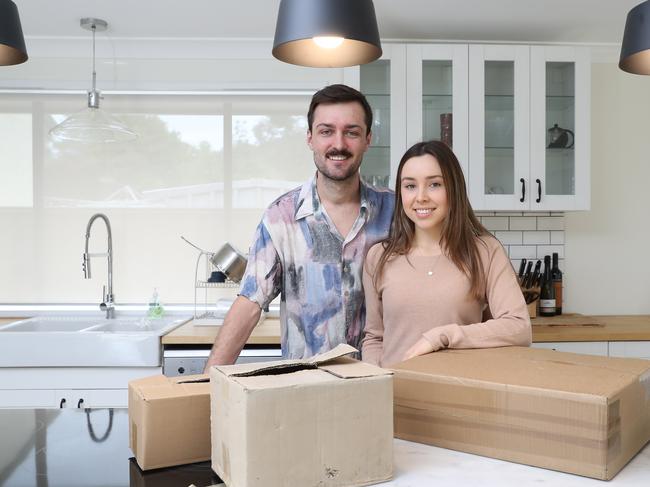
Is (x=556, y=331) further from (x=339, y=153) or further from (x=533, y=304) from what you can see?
(x=339, y=153)

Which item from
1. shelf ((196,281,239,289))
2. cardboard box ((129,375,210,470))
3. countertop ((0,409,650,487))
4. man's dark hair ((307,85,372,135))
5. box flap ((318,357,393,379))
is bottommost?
countertop ((0,409,650,487))

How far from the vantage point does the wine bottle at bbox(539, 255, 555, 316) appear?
329 cm

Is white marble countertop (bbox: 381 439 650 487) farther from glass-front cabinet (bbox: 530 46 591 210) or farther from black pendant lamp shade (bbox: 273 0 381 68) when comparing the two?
glass-front cabinet (bbox: 530 46 591 210)

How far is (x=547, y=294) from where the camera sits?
3.34 meters

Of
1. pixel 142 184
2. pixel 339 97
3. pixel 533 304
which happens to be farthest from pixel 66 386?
pixel 533 304

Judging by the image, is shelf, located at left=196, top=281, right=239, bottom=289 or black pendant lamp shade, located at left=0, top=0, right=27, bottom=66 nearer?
black pendant lamp shade, located at left=0, top=0, right=27, bottom=66

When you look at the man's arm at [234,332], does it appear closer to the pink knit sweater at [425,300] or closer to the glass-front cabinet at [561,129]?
the pink knit sweater at [425,300]

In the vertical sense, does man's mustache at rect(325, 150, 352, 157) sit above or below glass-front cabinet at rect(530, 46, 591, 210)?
below

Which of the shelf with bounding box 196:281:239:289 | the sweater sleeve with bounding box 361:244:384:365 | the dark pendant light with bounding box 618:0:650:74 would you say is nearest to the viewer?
the dark pendant light with bounding box 618:0:650:74

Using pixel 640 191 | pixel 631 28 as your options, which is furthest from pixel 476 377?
pixel 640 191

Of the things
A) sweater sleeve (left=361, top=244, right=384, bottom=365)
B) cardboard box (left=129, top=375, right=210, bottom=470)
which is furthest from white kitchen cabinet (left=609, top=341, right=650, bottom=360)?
cardboard box (left=129, top=375, right=210, bottom=470)

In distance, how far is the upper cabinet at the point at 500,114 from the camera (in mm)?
3146

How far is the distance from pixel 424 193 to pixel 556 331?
A: 1567mm

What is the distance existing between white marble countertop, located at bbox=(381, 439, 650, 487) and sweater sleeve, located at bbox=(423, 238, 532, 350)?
32 cm
